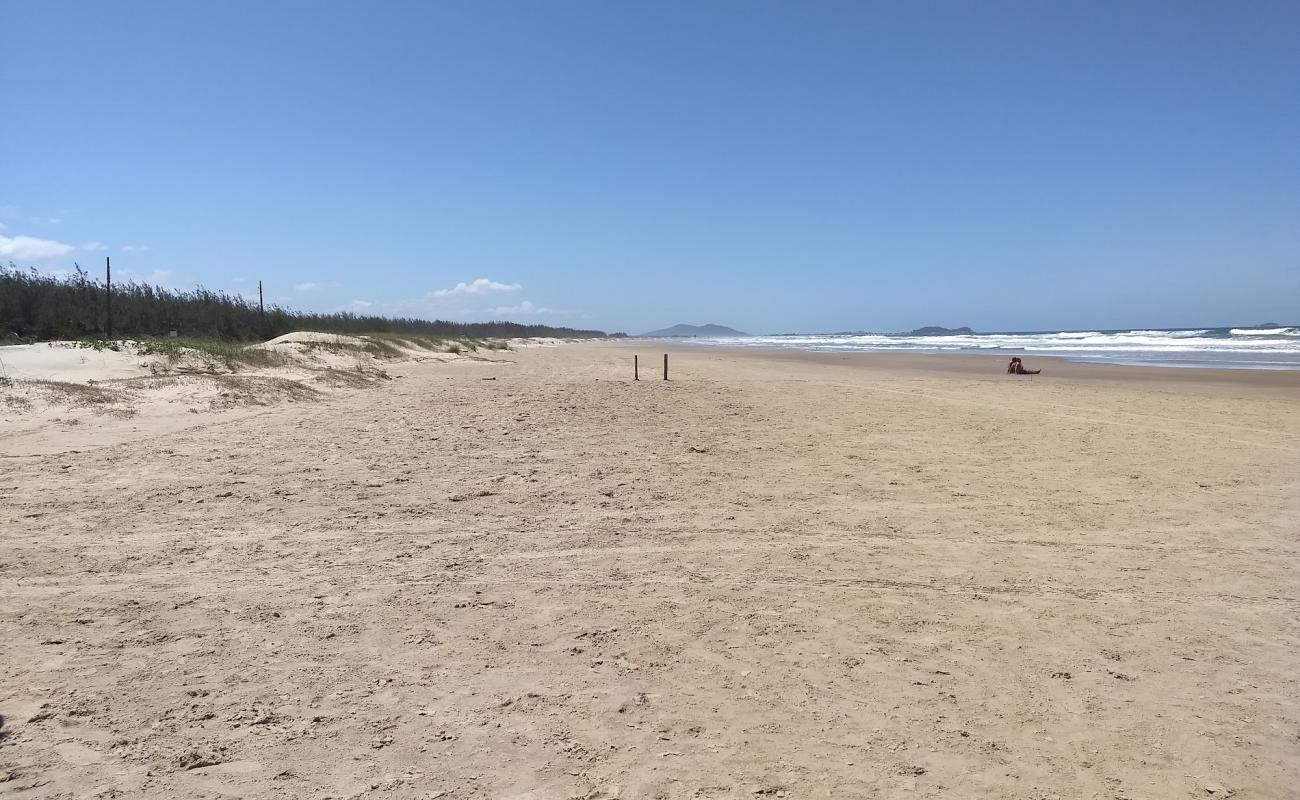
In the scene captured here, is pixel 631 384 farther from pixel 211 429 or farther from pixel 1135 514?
pixel 1135 514

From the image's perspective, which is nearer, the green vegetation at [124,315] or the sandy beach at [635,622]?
the sandy beach at [635,622]

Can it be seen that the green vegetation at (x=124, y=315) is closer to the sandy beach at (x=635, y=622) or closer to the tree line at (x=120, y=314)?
the tree line at (x=120, y=314)

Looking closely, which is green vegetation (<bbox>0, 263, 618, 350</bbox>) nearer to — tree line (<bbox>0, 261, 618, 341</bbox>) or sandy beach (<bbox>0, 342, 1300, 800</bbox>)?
tree line (<bbox>0, 261, 618, 341</bbox>)

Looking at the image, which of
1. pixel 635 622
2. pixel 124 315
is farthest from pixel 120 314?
pixel 635 622

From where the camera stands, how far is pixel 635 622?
4062mm

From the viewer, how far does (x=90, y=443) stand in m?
7.92

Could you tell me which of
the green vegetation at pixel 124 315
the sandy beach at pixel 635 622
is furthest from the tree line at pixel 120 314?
the sandy beach at pixel 635 622

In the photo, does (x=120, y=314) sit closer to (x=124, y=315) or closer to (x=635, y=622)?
(x=124, y=315)

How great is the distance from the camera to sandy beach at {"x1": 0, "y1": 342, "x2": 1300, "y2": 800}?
2.79 metres

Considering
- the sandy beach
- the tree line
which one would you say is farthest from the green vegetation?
the sandy beach

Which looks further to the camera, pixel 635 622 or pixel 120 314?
pixel 120 314

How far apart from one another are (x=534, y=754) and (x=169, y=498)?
4.99 meters

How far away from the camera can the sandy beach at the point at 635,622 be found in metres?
2.79

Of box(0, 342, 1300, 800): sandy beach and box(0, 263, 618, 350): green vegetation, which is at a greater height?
box(0, 263, 618, 350): green vegetation
